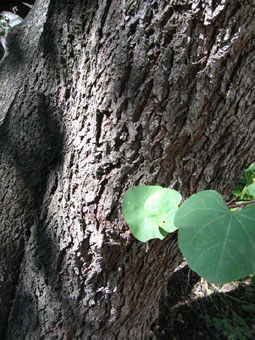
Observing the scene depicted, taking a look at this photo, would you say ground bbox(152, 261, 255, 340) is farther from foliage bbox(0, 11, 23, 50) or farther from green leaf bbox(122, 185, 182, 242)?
foliage bbox(0, 11, 23, 50)

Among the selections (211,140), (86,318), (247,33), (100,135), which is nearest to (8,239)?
(86,318)

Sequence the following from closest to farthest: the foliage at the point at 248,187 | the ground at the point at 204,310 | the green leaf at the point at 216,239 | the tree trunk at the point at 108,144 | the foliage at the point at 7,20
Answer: the green leaf at the point at 216,239 → the tree trunk at the point at 108,144 → the foliage at the point at 248,187 → the ground at the point at 204,310 → the foliage at the point at 7,20

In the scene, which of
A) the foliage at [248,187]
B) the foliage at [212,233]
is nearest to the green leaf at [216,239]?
the foliage at [212,233]

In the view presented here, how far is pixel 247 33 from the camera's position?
27.1 inches

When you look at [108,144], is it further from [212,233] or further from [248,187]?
[248,187]

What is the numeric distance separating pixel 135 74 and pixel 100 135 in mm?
202

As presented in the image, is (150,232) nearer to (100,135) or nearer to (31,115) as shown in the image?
(100,135)

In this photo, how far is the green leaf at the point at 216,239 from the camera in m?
0.58

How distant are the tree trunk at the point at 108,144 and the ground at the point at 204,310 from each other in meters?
0.83

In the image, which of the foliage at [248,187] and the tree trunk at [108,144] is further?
the foliage at [248,187]

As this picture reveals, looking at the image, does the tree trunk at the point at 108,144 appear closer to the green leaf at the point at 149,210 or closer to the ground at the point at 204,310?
the green leaf at the point at 149,210

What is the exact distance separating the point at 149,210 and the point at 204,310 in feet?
5.23

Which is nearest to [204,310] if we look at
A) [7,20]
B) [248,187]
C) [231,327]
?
[231,327]

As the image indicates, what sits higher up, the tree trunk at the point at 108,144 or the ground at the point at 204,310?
the tree trunk at the point at 108,144
